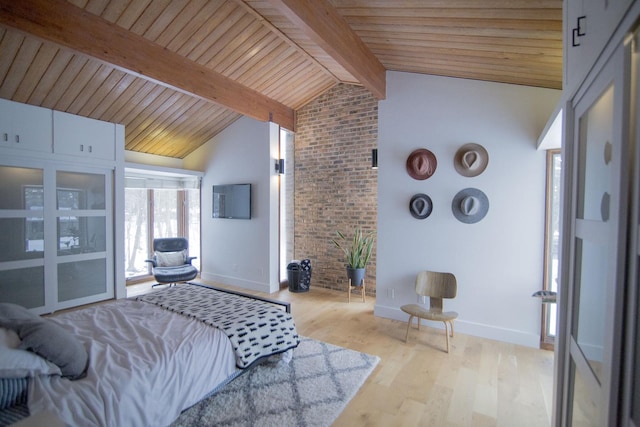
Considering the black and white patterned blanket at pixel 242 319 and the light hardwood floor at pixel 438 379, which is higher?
the black and white patterned blanket at pixel 242 319

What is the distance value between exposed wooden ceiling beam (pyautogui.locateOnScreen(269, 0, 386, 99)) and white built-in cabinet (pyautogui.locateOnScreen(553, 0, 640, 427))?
166 cm

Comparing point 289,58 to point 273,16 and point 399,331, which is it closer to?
point 273,16

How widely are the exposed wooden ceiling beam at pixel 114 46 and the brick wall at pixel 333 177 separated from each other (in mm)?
1488

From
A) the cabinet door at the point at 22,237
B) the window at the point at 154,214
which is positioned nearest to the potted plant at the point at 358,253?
the window at the point at 154,214

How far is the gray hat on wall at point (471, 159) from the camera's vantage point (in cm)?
323

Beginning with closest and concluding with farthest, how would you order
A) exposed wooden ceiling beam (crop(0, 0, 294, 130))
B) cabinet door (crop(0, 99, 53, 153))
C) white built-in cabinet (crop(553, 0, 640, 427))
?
white built-in cabinet (crop(553, 0, 640, 427))
exposed wooden ceiling beam (crop(0, 0, 294, 130))
cabinet door (crop(0, 99, 53, 153))

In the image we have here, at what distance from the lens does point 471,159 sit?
325 centimetres

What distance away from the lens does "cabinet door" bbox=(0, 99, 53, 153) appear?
3.34m

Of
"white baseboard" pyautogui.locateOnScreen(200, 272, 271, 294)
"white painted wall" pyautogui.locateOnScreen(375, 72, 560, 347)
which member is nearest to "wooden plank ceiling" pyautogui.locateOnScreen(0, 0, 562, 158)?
"white painted wall" pyautogui.locateOnScreen(375, 72, 560, 347)

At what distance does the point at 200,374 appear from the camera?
194cm

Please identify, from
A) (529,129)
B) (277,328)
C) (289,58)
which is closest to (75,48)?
(289,58)

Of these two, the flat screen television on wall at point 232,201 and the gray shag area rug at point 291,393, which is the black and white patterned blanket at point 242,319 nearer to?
the gray shag area rug at point 291,393

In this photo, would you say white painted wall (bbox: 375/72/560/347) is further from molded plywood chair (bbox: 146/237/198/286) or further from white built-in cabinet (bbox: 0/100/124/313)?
white built-in cabinet (bbox: 0/100/124/313)

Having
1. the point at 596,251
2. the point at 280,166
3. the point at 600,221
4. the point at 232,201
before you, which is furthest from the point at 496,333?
the point at 232,201
